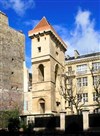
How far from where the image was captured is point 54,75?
47.0 metres

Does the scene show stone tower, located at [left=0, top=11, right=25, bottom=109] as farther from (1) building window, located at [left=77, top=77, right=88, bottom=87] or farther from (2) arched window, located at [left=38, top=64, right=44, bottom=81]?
(1) building window, located at [left=77, top=77, right=88, bottom=87]

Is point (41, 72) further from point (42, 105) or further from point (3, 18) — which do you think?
point (3, 18)

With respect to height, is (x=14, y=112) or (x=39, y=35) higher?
(x=39, y=35)

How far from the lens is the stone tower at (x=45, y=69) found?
1766 inches

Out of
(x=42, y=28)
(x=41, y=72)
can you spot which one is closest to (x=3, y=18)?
(x=42, y=28)

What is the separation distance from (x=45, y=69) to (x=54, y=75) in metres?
2.05

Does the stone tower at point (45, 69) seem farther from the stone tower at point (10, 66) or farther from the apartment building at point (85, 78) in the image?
the stone tower at point (10, 66)

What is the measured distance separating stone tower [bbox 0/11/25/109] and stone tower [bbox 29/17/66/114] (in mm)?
4031

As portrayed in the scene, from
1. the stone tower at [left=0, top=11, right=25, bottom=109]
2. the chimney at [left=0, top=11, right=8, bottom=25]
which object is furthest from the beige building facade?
the chimney at [left=0, top=11, right=8, bottom=25]

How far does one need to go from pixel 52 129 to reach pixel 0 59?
17.0 m

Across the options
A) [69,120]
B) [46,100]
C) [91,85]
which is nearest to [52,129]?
[69,120]

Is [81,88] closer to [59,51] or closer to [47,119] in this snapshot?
[59,51]

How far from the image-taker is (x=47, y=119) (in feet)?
120

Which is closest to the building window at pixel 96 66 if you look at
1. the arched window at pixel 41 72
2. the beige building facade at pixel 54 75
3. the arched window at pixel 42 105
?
the beige building facade at pixel 54 75
